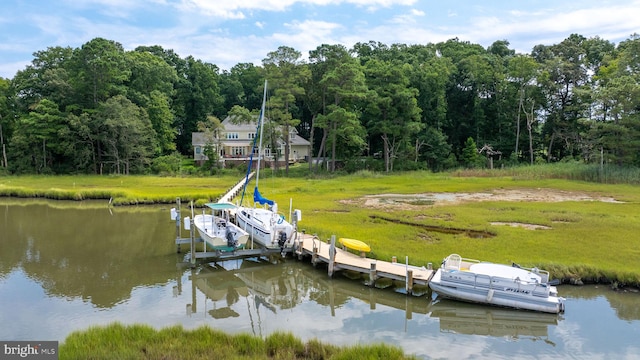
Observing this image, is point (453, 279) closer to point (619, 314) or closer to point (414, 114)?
point (619, 314)

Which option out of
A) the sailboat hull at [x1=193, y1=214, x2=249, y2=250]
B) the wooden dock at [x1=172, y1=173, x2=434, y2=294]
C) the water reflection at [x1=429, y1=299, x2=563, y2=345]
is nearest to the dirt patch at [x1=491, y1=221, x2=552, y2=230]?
the wooden dock at [x1=172, y1=173, x2=434, y2=294]

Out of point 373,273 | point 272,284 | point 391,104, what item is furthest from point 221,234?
point 391,104

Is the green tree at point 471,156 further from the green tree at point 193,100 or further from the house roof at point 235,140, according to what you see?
the green tree at point 193,100

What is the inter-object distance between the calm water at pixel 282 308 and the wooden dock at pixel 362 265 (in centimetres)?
55

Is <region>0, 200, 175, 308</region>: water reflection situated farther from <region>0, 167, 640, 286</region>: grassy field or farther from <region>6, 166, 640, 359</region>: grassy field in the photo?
<region>0, 167, 640, 286</region>: grassy field

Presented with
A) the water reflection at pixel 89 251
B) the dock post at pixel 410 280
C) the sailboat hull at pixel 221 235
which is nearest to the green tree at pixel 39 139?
the water reflection at pixel 89 251

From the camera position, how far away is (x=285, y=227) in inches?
829

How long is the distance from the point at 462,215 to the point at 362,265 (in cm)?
1277

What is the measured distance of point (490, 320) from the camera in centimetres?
1476

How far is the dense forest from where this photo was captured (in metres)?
58.2

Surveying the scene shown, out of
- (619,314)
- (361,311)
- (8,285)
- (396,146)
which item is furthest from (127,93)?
(619,314)

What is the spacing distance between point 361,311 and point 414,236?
8659mm

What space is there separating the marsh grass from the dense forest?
45.9 metres

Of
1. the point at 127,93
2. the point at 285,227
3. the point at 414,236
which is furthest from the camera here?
the point at 127,93
